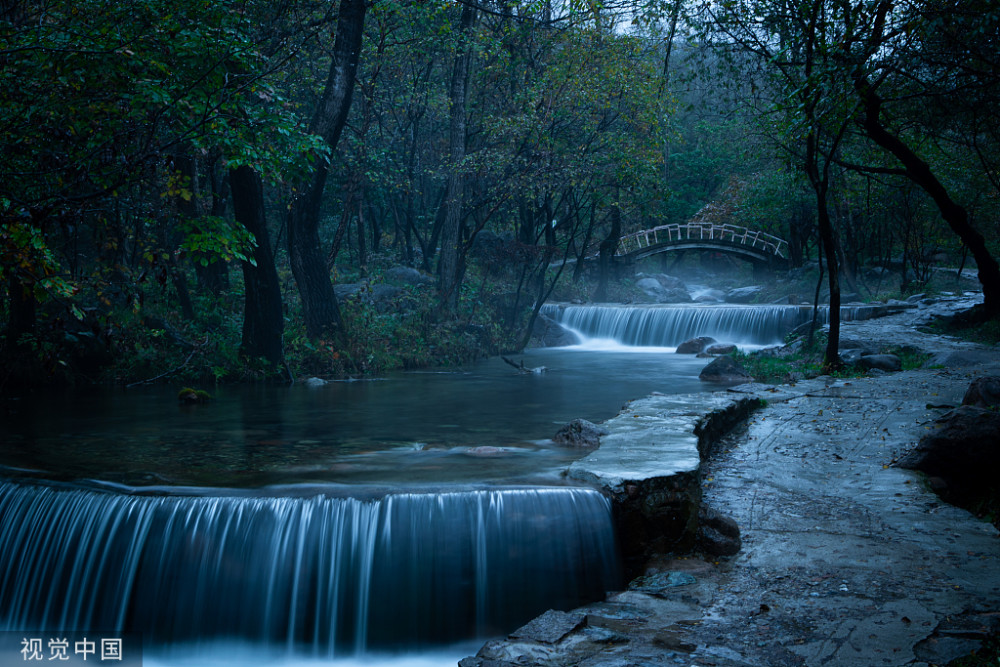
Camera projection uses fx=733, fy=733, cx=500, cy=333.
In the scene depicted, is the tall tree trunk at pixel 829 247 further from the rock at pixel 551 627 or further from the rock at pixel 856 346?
the rock at pixel 551 627

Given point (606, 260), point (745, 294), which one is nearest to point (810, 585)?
point (606, 260)

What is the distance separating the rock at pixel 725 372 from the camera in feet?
46.1

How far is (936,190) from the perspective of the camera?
13055 mm

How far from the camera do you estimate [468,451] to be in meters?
7.68

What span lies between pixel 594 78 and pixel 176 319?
1134cm

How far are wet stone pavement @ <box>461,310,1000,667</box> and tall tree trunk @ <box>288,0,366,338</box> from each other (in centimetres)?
1002

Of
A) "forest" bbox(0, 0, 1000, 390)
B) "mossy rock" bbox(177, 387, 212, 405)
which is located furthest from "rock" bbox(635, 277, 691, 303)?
"mossy rock" bbox(177, 387, 212, 405)

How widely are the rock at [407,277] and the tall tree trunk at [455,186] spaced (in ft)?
4.90

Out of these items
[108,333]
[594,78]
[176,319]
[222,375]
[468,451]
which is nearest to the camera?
[108,333]

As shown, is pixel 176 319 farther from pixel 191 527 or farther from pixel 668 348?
pixel 668 348

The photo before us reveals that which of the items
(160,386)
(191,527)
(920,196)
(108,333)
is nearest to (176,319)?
(160,386)

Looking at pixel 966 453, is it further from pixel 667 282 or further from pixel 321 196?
pixel 667 282

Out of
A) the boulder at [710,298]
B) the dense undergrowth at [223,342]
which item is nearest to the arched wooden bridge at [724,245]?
the boulder at [710,298]

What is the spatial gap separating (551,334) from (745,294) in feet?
41.2
